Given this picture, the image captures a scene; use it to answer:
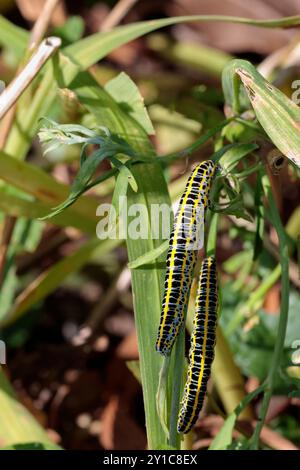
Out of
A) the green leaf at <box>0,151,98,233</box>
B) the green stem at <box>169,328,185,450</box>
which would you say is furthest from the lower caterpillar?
the green leaf at <box>0,151,98,233</box>

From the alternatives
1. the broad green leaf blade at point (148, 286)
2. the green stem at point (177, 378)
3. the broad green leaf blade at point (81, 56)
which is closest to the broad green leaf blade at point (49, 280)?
the broad green leaf blade at point (81, 56)

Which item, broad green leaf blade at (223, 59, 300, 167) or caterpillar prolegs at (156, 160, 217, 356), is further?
broad green leaf blade at (223, 59, 300, 167)

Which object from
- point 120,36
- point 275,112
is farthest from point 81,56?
point 275,112

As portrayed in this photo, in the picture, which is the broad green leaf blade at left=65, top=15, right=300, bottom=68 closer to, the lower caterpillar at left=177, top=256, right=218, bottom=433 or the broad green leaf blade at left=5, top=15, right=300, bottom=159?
the broad green leaf blade at left=5, top=15, right=300, bottom=159

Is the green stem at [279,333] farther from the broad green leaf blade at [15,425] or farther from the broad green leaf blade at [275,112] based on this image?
the broad green leaf blade at [15,425]

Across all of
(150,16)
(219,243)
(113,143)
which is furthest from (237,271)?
(150,16)
